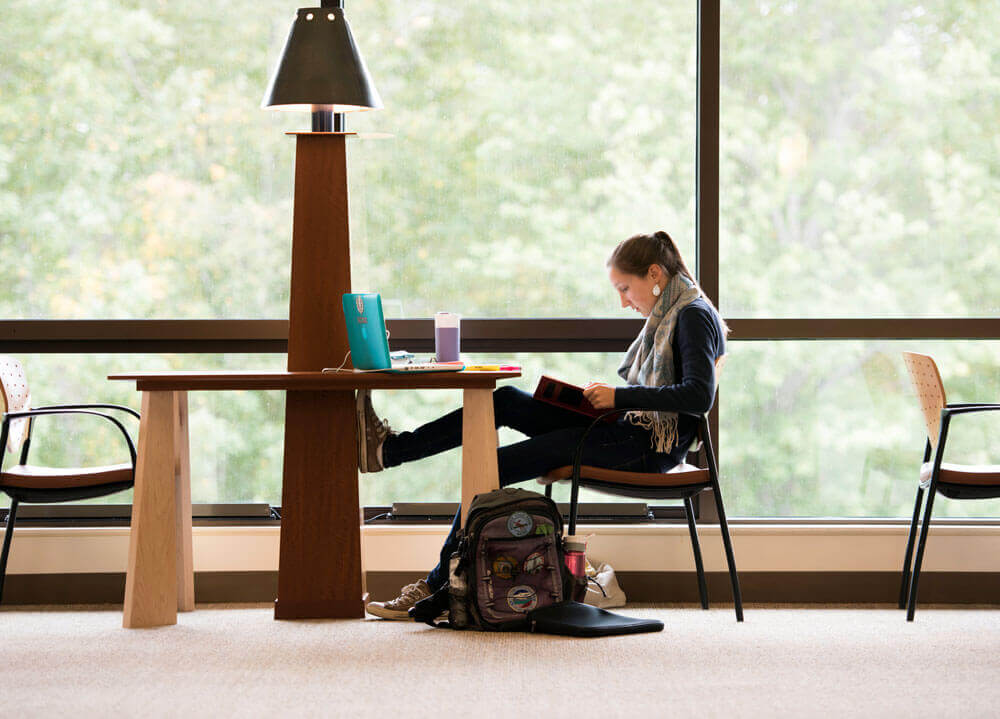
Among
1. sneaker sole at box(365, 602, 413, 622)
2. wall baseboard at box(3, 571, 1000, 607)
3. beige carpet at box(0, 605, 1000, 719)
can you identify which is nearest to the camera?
beige carpet at box(0, 605, 1000, 719)

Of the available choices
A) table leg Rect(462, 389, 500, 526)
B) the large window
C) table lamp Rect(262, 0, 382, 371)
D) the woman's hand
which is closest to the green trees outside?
the large window

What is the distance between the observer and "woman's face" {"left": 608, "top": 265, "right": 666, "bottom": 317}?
3564mm

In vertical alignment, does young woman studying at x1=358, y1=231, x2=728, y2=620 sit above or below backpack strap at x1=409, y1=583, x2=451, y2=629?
above

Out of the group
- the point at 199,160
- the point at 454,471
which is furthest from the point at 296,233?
the point at 454,471

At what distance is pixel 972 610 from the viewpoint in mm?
3705

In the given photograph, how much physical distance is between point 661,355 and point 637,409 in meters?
0.22

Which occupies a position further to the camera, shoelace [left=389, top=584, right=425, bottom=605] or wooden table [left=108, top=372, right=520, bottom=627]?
shoelace [left=389, top=584, right=425, bottom=605]

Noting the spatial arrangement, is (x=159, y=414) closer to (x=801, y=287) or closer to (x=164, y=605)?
(x=164, y=605)

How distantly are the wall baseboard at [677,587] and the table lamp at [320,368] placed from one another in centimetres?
47

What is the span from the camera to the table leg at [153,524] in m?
3.20

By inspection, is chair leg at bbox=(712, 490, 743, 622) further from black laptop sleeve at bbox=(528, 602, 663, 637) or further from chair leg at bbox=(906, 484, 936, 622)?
chair leg at bbox=(906, 484, 936, 622)

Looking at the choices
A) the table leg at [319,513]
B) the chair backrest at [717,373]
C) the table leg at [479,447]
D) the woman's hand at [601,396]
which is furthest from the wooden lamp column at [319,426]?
the chair backrest at [717,373]

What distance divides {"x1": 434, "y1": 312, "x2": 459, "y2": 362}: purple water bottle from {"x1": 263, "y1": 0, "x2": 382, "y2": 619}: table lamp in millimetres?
297

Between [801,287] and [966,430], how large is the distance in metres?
0.77
